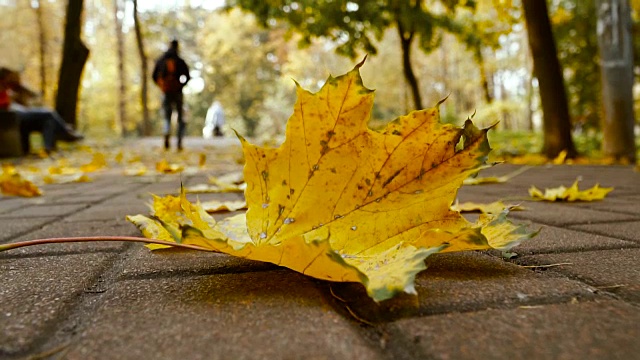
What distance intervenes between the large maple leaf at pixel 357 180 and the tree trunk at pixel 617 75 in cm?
498

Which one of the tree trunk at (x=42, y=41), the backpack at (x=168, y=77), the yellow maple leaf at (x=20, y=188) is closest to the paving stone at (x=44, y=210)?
the yellow maple leaf at (x=20, y=188)

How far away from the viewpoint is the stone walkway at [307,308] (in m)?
0.58

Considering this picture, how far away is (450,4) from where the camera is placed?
624 cm

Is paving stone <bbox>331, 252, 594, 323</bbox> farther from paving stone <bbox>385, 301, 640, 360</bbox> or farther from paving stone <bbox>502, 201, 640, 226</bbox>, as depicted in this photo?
paving stone <bbox>502, 201, 640, 226</bbox>

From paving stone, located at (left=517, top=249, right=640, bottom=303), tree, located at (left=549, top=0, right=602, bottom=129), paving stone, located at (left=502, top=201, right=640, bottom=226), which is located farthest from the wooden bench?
tree, located at (left=549, top=0, right=602, bottom=129)

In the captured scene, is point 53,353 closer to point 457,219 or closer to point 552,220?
point 457,219

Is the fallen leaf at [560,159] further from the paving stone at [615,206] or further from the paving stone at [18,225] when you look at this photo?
the paving stone at [18,225]

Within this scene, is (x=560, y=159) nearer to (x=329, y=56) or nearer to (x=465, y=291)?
(x=465, y=291)

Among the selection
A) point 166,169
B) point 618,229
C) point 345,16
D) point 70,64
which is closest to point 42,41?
point 70,64

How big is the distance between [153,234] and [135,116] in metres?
31.4

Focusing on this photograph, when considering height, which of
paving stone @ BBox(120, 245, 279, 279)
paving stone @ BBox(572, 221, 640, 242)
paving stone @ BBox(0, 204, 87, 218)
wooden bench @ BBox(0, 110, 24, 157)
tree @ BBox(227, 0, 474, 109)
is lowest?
paving stone @ BBox(572, 221, 640, 242)

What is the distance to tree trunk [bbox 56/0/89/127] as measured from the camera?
9.93 meters

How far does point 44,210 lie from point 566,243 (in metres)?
1.93

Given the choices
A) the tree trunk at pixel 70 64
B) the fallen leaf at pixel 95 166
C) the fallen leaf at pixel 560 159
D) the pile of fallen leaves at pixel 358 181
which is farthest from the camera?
the tree trunk at pixel 70 64
